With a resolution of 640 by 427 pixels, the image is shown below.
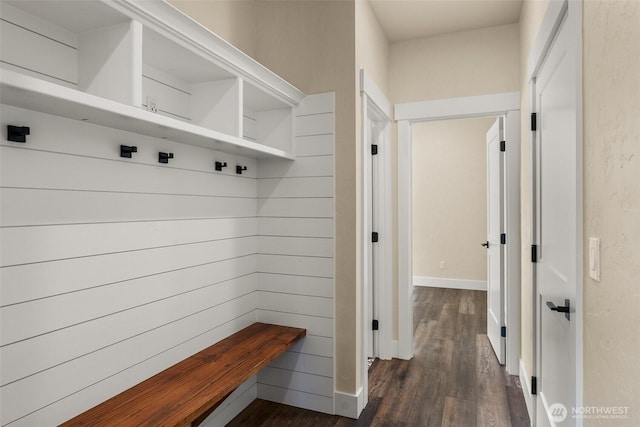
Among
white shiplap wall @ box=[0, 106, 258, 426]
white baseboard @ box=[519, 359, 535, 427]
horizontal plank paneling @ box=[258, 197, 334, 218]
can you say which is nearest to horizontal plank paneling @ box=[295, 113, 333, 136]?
horizontal plank paneling @ box=[258, 197, 334, 218]

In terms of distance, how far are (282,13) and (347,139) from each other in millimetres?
980

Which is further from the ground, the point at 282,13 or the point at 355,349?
the point at 282,13

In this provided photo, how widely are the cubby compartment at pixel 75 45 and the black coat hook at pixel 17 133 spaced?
0.67 ft

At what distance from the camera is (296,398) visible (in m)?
2.49

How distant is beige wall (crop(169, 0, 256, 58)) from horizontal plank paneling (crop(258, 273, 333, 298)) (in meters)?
1.51

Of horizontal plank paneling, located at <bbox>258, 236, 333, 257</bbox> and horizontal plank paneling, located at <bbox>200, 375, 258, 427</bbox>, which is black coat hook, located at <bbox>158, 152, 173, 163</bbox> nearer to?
horizontal plank paneling, located at <bbox>258, 236, 333, 257</bbox>

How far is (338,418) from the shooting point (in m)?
2.36

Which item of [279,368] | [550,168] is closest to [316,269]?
[279,368]

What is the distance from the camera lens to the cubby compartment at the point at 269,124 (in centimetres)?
247

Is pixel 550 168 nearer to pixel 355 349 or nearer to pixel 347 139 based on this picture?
pixel 347 139

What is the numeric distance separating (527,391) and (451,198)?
3933 mm

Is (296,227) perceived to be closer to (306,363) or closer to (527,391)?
(306,363)

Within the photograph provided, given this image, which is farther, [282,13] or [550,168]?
[282,13]

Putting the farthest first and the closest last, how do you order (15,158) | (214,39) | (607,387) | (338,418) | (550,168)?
(338,418), (550,168), (214,39), (15,158), (607,387)
